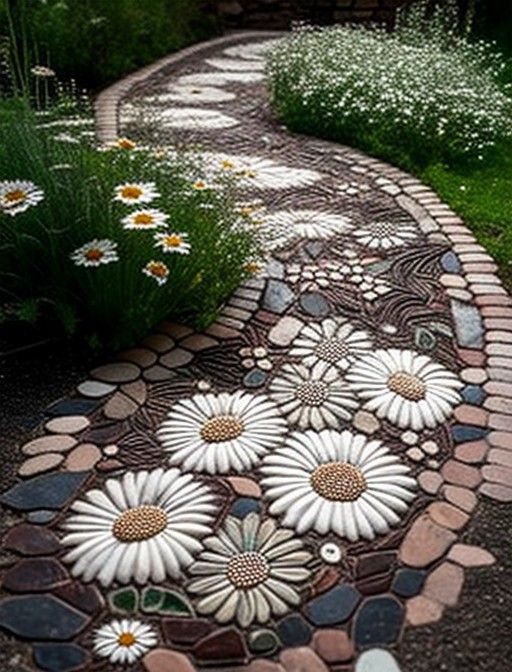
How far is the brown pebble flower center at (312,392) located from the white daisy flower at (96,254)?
0.73 metres

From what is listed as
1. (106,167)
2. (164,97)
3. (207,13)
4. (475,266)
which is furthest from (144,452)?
(207,13)

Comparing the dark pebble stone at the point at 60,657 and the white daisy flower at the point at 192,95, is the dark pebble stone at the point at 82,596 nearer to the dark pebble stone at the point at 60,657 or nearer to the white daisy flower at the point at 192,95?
the dark pebble stone at the point at 60,657

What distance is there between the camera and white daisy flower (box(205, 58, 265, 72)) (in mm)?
7008

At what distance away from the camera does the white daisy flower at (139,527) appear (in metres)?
1.94

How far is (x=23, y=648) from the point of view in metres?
1.75

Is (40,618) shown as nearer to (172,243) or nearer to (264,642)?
(264,642)

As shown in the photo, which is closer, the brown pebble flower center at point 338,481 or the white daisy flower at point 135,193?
the brown pebble flower center at point 338,481

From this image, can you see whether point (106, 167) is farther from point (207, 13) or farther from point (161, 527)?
point (207, 13)

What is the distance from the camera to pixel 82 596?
1.88 m

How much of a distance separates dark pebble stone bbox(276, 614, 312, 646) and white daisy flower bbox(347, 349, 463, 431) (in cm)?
82

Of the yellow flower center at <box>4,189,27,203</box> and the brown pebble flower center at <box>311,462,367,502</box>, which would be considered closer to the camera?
the brown pebble flower center at <box>311,462,367,502</box>

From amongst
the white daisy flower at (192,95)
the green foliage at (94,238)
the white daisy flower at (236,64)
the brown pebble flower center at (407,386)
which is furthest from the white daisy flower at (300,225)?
the white daisy flower at (236,64)

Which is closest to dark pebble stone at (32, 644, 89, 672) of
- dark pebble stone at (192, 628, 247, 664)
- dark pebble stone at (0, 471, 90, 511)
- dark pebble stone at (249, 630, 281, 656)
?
dark pebble stone at (192, 628, 247, 664)

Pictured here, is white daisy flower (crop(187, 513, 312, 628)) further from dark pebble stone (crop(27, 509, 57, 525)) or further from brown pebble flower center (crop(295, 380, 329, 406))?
brown pebble flower center (crop(295, 380, 329, 406))
